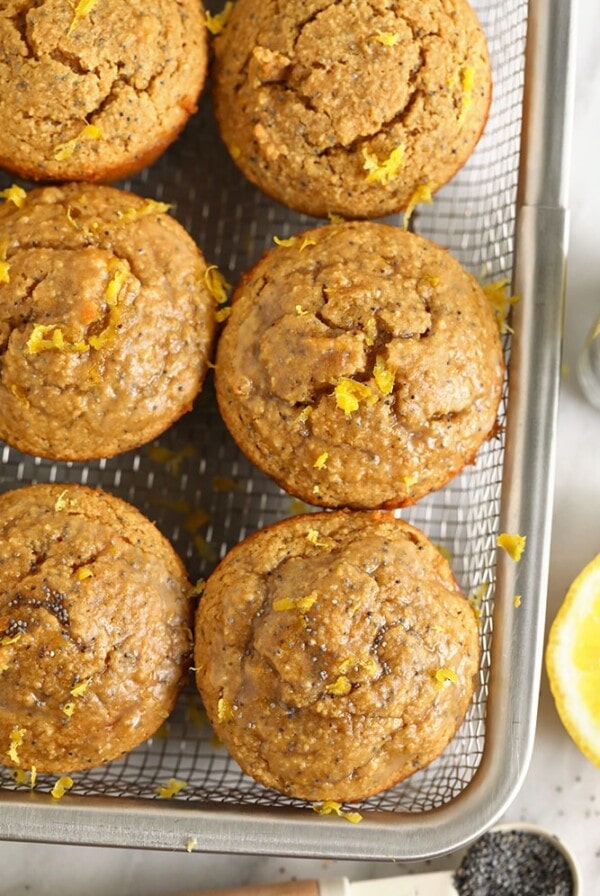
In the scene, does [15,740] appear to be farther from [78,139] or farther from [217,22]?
[217,22]


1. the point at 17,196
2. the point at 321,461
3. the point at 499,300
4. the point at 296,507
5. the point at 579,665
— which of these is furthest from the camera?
the point at 296,507

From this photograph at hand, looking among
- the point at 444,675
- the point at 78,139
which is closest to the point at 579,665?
the point at 444,675

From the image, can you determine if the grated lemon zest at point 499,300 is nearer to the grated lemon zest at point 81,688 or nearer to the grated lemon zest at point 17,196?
the grated lemon zest at point 17,196

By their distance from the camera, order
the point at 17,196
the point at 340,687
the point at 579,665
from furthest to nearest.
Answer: the point at 579,665
the point at 17,196
the point at 340,687

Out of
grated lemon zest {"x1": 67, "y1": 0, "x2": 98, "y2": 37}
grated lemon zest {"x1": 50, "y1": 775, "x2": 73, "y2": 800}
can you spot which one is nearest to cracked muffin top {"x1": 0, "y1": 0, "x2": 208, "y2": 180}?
grated lemon zest {"x1": 67, "y1": 0, "x2": 98, "y2": 37}

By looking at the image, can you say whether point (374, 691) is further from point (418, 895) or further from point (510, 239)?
point (510, 239)

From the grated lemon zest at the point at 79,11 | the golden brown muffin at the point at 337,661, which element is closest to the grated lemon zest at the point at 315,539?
the golden brown muffin at the point at 337,661

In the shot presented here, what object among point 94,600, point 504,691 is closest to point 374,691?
point 504,691
